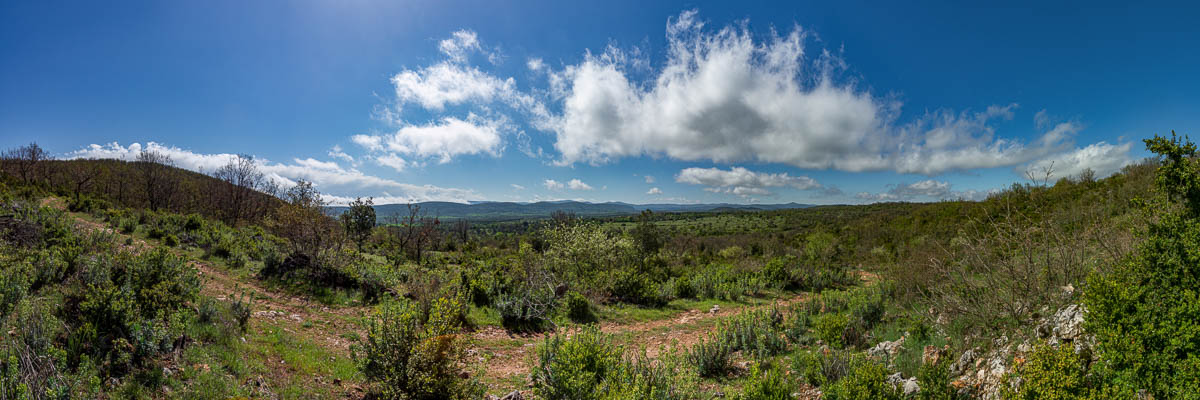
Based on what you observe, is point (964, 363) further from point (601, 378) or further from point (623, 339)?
point (623, 339)

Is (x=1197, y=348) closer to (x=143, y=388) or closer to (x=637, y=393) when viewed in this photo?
(x=637, y=393)

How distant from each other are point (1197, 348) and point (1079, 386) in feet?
2.54

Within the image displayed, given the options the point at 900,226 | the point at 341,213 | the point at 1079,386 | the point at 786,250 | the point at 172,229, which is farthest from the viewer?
the point at 786,250

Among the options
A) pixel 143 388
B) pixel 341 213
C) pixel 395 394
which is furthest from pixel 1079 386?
pixel 341 213

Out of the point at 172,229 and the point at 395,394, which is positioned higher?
the point at 172,229

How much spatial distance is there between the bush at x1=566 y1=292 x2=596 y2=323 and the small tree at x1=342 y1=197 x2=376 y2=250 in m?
11.6

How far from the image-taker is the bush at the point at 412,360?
4.75m

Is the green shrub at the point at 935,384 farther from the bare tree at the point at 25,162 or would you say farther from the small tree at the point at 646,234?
the bare tree at the point at 25,162

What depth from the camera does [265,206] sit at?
3834 cm

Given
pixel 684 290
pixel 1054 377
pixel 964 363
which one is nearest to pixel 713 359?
pixel 964 363

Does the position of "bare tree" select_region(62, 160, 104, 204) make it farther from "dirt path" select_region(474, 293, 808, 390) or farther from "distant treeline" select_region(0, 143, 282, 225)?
"dirt path" select_region(474, 293, 808, 390)

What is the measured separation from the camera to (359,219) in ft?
58.6

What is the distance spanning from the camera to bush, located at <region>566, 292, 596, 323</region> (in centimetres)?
1152

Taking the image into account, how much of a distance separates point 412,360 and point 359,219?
1608 centimetres
